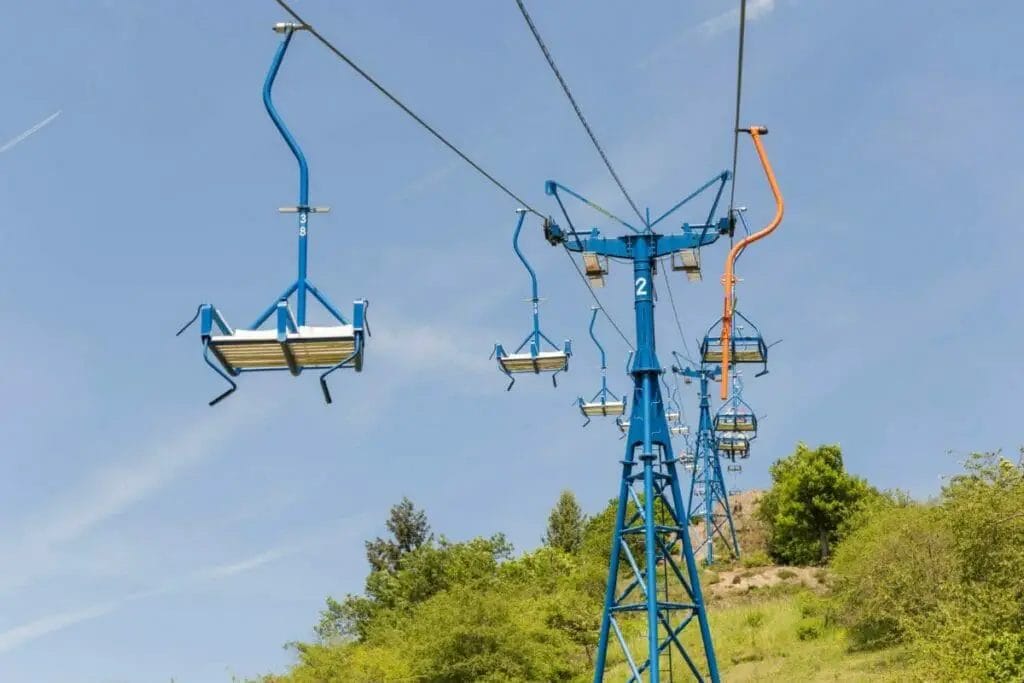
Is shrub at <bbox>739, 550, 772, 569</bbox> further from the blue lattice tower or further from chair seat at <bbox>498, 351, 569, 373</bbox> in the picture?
chair seat at <bbox>498, 351, 569, 373</bbox>

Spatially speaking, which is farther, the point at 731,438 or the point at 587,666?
the point at 731,438

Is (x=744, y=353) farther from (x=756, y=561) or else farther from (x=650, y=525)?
(x=756, y=561)

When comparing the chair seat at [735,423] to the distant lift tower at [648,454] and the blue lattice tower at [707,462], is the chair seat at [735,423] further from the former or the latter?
the distant lift tower at [648,454]

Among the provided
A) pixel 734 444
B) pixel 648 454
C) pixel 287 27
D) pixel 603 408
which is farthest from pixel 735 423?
pixel 287 27

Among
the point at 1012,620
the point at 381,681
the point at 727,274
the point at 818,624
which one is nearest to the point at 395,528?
the point at 381,681

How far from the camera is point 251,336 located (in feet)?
35.3

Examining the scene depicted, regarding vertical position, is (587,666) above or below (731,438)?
below

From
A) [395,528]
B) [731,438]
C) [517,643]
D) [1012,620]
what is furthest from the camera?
[395,528]

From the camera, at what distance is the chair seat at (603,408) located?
27.6m

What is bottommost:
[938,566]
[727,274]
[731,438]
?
[938,566]

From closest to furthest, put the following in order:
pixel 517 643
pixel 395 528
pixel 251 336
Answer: pixel 251 336 < pixel 517 643 < pixel 395 528

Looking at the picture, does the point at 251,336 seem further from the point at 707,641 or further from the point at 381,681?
the point at 381,681

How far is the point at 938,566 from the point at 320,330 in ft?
92.1

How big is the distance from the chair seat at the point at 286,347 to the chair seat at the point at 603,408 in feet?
55.9
